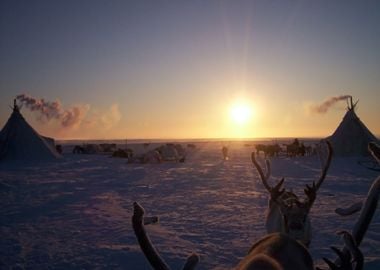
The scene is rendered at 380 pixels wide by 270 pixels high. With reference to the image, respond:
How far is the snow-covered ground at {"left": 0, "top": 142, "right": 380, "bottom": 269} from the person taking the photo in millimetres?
7504

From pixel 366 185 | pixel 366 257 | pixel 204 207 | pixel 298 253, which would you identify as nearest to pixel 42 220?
pixel 204 207

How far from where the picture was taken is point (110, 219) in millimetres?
10922

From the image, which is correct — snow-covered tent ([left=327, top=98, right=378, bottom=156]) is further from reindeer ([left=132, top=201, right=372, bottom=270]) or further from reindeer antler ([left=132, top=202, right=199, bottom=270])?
reindeer antler ([left=132, top=202, right=199, bottom=270])

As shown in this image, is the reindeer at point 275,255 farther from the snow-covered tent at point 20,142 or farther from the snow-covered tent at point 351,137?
the snow-covered tent at point 351,137

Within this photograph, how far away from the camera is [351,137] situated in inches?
1428

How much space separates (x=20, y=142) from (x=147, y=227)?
91.0 feet

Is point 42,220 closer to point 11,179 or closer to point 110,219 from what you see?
point 110,219

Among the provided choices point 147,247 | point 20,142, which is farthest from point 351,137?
point 147,247

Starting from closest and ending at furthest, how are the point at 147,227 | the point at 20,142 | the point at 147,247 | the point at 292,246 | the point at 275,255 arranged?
the point at 147,247 → the point at 275,255 → the point at 292,246 → the point at 147,227 → the point at 20,142

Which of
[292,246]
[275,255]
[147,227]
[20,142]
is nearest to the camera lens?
[275,255]

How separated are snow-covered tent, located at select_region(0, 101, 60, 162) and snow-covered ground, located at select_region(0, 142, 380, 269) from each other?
51.1 feet

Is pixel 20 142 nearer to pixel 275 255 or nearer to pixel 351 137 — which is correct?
pixel 351 137

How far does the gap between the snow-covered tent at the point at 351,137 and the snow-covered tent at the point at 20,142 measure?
26.8 m

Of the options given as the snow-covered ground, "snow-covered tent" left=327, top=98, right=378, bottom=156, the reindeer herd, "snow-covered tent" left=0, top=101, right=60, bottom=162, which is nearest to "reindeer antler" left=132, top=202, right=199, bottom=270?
the reindeer herd
